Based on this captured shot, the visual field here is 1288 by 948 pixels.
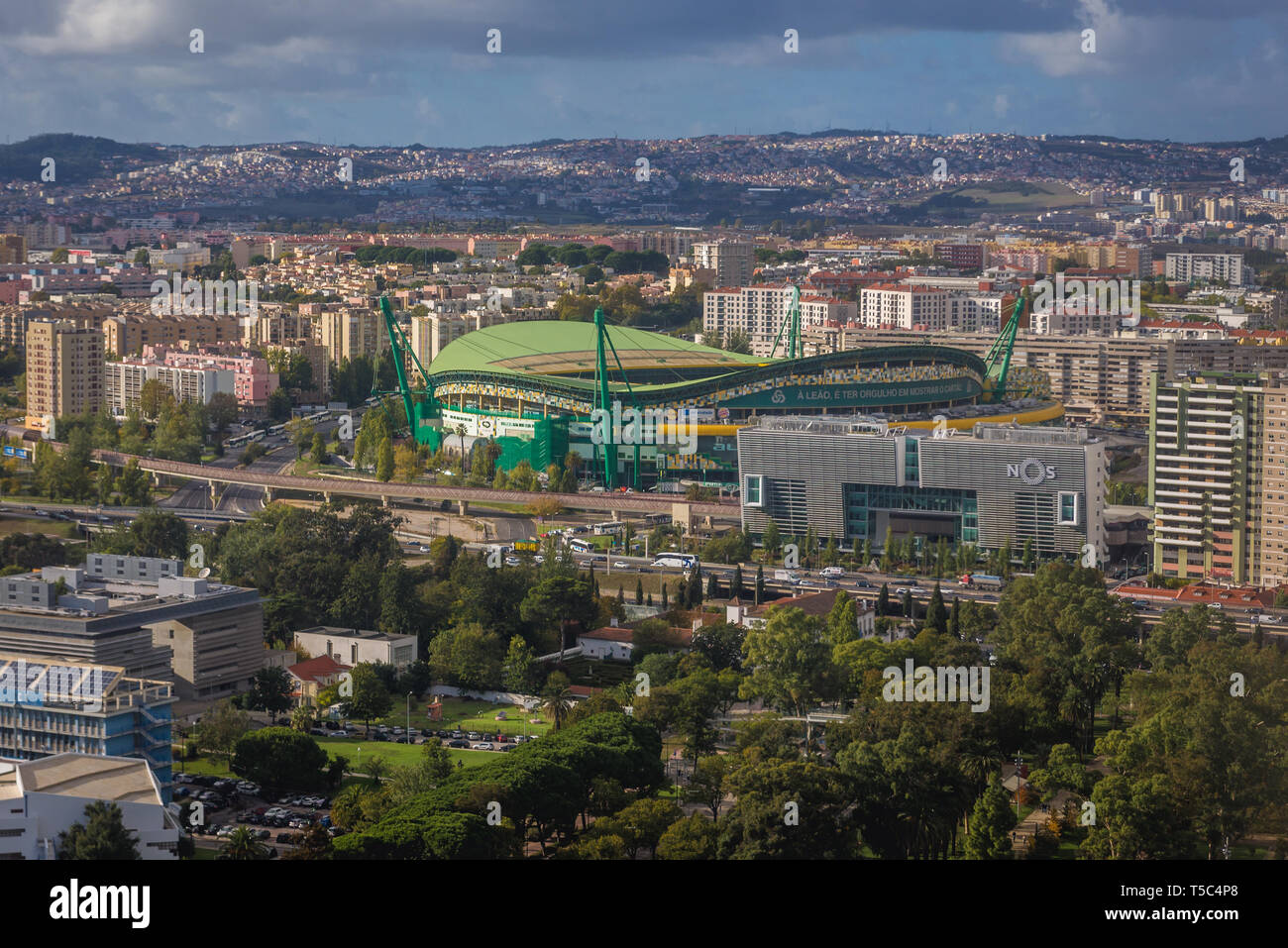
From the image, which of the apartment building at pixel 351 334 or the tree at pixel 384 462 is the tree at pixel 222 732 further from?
the apartment building at pixel 351 334

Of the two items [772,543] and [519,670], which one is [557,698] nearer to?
[519,670]

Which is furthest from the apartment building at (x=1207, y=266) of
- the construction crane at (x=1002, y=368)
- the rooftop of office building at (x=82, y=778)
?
the rooftop of office building at (x=82, y=778)

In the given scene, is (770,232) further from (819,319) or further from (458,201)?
(819,319)

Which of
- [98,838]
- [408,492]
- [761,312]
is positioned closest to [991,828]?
[98,838]

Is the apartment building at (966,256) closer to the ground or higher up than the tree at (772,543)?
higher up

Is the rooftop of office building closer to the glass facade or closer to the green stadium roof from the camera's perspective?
the glass facade

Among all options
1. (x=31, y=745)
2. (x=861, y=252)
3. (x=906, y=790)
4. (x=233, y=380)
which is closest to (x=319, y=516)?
(x=31, y=745)
